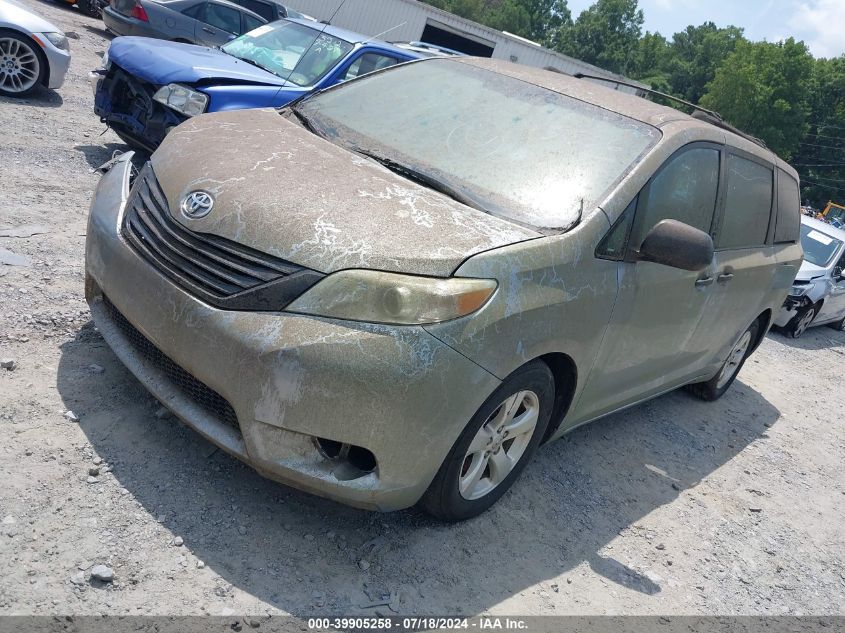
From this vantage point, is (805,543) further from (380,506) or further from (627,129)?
(380,506)

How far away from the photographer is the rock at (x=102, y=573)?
2.58m

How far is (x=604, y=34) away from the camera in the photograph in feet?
323

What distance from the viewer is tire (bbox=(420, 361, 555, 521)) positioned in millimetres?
3109

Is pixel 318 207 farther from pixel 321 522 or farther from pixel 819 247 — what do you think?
pixel 819 247

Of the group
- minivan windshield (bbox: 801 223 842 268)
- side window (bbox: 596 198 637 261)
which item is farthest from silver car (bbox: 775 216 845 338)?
side window (bbox: 596 198 637 261)

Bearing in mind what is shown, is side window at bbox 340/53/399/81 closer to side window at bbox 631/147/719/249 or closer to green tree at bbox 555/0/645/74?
side window at bbox 631/147/719/249

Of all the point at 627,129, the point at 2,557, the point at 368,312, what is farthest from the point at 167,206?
the point at 627,129

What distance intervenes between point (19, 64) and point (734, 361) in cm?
773

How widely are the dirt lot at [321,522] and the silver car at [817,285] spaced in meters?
4.86

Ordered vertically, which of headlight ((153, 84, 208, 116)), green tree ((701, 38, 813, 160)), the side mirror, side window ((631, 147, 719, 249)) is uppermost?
green tree ((701, 38, 813, 160))

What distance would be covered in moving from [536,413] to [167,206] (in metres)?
1.80

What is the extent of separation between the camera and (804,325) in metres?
10.4

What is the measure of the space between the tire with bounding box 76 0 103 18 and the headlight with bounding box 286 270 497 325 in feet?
67.5

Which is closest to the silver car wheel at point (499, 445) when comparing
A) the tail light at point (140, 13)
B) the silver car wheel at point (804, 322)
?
the silver car wheel at point (804, 322)
